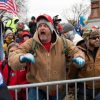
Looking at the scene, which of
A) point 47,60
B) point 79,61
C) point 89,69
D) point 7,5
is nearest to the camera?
→ point 79,61

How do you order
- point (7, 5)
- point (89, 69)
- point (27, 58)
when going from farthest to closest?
point (7, 5)
point (89, 69)
point (27, 58)

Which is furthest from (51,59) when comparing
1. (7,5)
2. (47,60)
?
(7,5)

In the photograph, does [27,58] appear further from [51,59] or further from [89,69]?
[89,69]

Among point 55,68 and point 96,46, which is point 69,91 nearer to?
point 55,68

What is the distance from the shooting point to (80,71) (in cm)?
496

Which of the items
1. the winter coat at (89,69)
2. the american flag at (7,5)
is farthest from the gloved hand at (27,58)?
the american flag at (7,5)

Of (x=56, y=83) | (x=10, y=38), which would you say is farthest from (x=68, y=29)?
(x=56, y=83)

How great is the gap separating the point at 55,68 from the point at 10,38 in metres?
3.54

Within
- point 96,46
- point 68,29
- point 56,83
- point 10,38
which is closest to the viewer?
point 56,83

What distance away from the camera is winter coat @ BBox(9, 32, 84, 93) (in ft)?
15.0

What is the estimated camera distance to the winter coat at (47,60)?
4.57 metres

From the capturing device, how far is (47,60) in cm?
457

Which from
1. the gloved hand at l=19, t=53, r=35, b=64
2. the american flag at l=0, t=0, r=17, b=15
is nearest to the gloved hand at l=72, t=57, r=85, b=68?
the gloved hand at l=19, t=53, r=35, b=64

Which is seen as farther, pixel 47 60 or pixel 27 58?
pixel 47 60
